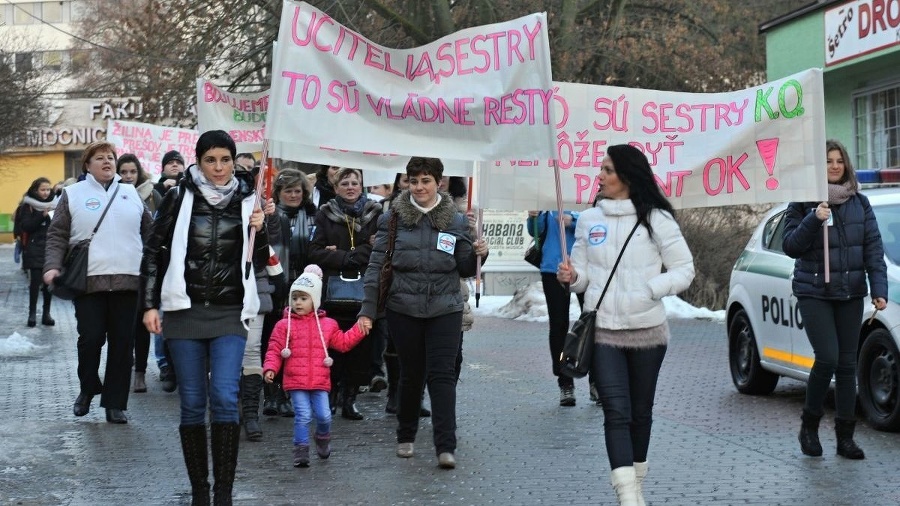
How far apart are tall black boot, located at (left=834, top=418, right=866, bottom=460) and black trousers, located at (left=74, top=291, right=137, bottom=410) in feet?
15.5

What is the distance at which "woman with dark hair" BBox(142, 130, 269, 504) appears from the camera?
6.87 m

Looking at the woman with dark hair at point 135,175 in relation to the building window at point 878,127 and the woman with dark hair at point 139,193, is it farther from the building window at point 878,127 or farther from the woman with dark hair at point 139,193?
the building window at point 878,127

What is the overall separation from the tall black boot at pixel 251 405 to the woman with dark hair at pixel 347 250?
81 cm

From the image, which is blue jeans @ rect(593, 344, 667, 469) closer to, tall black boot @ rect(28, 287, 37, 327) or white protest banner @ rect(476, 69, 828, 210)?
white protest banner @ rect(476, 69, 828, 210)

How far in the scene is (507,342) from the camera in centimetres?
1661

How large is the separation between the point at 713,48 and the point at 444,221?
19.6m

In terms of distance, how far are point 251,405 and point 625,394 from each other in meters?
3.51

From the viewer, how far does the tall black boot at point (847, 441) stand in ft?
27.4

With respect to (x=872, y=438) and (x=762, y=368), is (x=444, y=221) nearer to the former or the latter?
(x=872, y=438)

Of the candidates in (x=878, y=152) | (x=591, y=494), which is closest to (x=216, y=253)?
(x=591, y=494)

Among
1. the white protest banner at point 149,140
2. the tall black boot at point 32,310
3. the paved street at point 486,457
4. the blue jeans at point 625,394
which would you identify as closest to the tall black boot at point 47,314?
the tall black boot at point 32,310

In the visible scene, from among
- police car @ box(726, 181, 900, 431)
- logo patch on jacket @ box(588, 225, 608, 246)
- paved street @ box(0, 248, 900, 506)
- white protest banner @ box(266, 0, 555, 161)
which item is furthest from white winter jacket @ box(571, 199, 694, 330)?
police car @ box(726, 181, 900, 431)

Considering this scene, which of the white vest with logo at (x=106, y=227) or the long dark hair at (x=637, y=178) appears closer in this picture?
the long dark hair at (x=637, y=178)

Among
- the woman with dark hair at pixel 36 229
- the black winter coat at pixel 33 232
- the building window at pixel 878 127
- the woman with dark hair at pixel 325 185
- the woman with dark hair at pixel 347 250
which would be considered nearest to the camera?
the woman with dark hair at pixel 347 250
